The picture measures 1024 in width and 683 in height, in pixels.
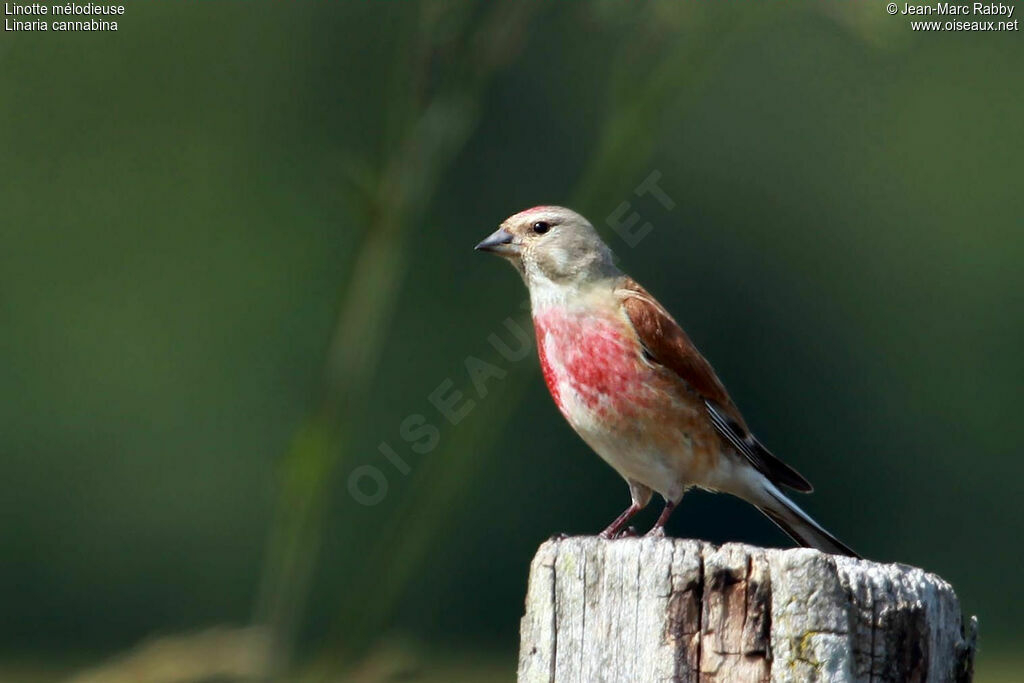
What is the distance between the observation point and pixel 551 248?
5598 millimetres

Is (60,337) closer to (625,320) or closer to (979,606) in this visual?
(979,606)

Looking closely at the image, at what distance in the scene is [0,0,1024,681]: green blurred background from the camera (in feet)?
75.4

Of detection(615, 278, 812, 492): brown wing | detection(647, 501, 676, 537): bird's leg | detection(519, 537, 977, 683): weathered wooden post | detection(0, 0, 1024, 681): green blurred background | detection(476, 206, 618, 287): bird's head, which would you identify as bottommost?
detection(519, 537, 977, 683): weathered wooden post

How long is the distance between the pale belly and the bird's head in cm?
20

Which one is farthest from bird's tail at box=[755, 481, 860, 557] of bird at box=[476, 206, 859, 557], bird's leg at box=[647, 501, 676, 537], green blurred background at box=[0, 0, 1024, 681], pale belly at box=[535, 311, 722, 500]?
green blurred background at box=[0, 0, 1024, 681]

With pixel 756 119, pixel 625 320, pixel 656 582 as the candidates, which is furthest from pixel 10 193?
pixel 656 582

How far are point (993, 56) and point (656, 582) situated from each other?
2680 cm

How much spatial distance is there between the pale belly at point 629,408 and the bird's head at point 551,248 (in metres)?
0.20

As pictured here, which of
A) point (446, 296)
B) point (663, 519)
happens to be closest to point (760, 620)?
point (663, 519)

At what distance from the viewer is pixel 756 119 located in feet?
94.1

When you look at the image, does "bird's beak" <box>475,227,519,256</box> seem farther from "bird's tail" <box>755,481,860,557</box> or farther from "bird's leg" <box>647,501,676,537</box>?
"bird's tail" <box>755,481,860,557</box>

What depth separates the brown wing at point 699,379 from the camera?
5.40m

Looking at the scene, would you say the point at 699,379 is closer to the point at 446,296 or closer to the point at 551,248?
the point at 551,248

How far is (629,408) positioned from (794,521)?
587 mm
